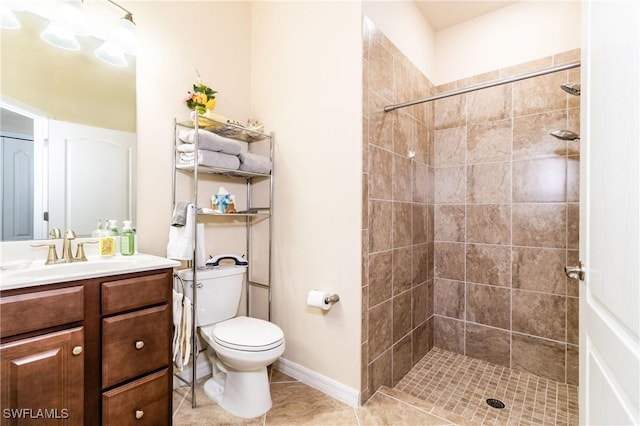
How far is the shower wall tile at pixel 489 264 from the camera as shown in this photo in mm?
2303

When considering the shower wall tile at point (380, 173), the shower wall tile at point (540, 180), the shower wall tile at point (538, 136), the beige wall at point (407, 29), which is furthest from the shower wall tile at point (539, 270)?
the beige wall at point (407, 29)

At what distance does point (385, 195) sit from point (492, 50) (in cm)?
156

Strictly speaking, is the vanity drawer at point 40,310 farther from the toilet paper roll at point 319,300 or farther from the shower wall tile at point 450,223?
the shower wall tile at point 450,223

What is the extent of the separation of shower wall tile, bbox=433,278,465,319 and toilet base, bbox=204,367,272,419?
62.5 inches

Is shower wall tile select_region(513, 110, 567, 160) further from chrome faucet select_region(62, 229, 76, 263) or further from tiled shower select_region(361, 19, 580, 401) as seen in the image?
chrome faucet select_region(62, 229, 76, 263)

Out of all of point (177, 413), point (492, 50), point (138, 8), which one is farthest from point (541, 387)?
point (138, 8)

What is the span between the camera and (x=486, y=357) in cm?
237

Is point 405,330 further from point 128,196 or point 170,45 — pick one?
point 170,45

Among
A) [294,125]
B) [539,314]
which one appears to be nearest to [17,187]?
[294,125]

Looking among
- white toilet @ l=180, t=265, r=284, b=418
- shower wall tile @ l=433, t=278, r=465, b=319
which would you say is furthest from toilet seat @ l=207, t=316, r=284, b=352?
shower wall tile @ l=433, t=278, r=465, b=319

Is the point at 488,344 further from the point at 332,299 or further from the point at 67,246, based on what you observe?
the point at 67,246

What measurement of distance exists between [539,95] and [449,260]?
139cm

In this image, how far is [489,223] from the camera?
2363 millimetres

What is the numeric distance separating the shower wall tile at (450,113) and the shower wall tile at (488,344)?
5.42 ft
